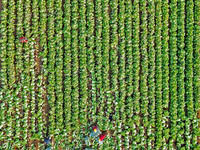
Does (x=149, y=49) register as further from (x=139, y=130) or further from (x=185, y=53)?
(x=139, y=130)

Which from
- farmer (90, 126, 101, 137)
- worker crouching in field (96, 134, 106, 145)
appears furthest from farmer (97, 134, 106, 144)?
farmer (90, 126, 101, 137)

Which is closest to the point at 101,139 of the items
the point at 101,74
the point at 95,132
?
the point at 95,132

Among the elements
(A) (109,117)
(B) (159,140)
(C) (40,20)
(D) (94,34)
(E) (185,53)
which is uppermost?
(C) (40,20)

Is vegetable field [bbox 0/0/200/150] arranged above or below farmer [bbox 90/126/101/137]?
above

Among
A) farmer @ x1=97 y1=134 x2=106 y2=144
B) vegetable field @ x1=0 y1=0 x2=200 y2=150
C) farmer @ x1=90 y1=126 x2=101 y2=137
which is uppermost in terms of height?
vegetable field @ x1=0 y1=0 x2=200 y2=150

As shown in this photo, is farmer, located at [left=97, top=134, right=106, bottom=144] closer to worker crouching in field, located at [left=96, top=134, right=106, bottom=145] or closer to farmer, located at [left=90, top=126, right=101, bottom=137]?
worker crouching in field, located at [left=96, top=134, right=106, bottom=145]

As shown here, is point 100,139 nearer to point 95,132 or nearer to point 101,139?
point 101,139

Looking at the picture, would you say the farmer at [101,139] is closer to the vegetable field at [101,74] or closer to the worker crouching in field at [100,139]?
the worker crouching in field at [100,139]

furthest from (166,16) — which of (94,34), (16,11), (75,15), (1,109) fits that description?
(1,109)

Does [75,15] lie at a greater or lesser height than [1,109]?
greater
